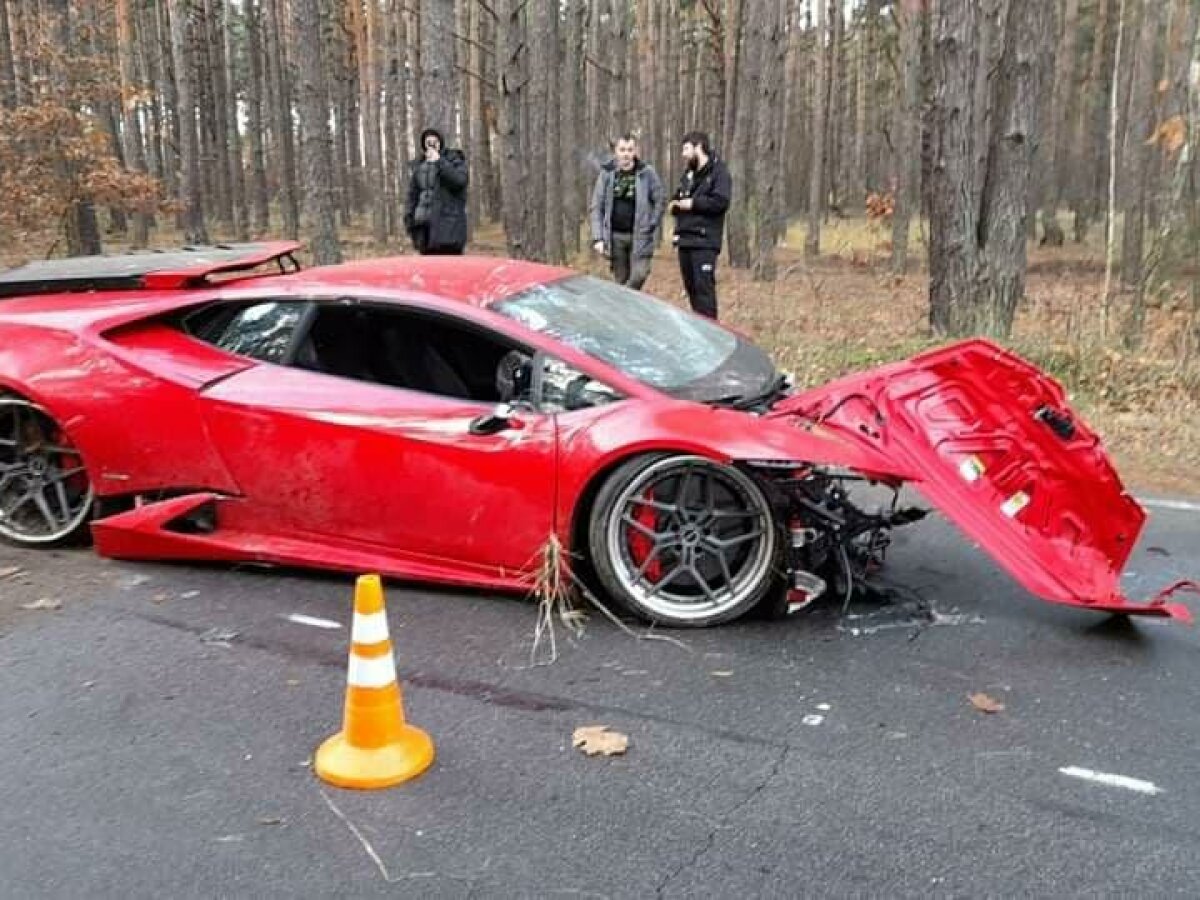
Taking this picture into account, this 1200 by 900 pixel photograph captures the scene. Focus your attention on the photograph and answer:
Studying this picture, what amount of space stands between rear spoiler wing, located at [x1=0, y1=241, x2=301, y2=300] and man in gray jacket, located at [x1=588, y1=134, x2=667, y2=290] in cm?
460

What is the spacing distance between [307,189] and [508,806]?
12.4 meters

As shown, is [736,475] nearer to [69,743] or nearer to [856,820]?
[856,820]

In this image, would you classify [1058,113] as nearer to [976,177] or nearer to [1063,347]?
[976,177]

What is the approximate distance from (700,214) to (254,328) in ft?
19.0

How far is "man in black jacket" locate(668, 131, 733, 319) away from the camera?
9.70 metres

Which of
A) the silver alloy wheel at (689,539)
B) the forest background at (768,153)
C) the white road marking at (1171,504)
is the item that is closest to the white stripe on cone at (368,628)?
the silver alloy wheel at (689,539)

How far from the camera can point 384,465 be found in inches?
166

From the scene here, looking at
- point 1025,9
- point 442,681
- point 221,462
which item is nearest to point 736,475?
point 442,681

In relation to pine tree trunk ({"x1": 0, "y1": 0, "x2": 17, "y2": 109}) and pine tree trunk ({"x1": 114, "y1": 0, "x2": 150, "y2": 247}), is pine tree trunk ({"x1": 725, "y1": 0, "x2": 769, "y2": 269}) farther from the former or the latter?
pine tree trunk ({"x1": 0, "y1": 0, "x2": 17, "y2": 109})

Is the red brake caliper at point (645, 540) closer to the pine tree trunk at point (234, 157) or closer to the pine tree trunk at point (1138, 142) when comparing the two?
the pine tree trunk at point (1138, 142)

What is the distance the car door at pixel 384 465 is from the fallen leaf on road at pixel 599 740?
0.94 m

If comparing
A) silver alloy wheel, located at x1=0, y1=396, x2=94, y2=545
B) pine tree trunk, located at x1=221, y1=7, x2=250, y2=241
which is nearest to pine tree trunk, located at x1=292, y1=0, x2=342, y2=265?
silver alloy wheel, located at x1=0, y1=396, x2=94, y2=545

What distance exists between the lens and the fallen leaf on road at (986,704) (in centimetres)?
340

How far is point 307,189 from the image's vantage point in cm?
1398
